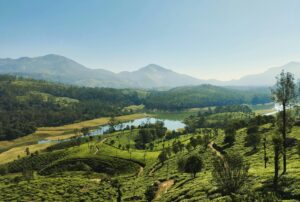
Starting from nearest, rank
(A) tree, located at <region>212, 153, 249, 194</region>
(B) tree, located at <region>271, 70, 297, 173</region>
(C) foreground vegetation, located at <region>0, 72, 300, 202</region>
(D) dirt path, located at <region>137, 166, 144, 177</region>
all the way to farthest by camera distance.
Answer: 1. (A) tree, located at <region>212, 153, 249, 194</region>
2. (C) foreground vegetation, located at <region>0, 72, 300, 202</region>
3. (B) tree, located at <region>271, 70, 297, 173</region>
4. (D) dirt path, located at <region>137, 166, 144, 177</region>

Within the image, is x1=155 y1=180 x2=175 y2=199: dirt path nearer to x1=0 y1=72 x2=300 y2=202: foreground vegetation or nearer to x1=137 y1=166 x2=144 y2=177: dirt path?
x1=0 y1=72 x2=300 y2=202: foreground vegetation

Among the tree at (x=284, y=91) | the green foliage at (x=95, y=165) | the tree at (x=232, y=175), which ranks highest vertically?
the tree at (x=284, y=91)

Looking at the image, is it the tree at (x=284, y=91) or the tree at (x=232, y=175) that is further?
the tree at (x=284, y=91)

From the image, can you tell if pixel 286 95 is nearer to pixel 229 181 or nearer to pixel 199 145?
pixel 229 181

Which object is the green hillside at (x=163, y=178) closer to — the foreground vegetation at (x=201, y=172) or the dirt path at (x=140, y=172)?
the foreground vegetation at (x=201, y=172)

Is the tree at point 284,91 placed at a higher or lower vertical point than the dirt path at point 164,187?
higher

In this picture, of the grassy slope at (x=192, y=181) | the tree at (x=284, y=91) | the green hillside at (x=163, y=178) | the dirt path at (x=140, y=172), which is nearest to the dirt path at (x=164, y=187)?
the green hillside at (x=163, y=178)

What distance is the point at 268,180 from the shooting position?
6156cm

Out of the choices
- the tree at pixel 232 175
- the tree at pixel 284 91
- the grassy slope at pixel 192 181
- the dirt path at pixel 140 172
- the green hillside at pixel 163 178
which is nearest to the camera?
the tree at pixel 232 175

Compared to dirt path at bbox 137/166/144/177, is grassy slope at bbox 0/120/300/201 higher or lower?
higher

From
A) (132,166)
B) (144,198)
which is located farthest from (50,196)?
(132,166)

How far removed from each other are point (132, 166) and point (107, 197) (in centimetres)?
6228

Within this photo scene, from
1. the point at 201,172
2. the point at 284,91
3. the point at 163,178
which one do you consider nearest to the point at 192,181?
A: the point at 201,172

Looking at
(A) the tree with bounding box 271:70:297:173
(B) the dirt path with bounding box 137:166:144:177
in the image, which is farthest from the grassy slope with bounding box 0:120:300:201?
(A) the tree with bounding box 271:70:297:173
